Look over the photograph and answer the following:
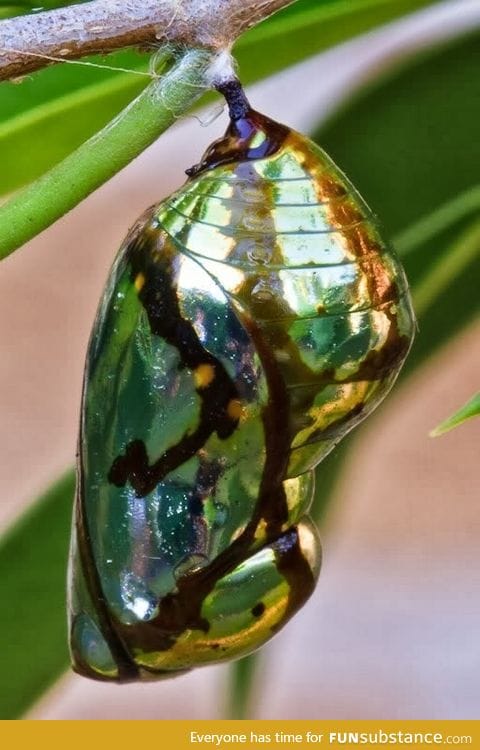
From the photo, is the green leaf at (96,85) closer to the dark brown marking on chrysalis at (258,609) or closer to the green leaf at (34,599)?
the green leaf at (34,599)

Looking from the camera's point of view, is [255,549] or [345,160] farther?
[345,160]

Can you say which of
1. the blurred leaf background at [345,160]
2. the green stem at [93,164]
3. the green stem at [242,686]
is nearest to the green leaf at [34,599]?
the blurred leaf background at [345,160]

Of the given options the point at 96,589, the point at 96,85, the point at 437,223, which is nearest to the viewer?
the point at 96,589

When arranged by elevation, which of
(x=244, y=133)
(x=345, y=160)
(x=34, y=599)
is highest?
(x=244, y=133)

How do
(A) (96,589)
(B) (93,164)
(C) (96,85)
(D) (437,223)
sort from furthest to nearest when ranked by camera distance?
(D) (437,223)
(C) (96,85)
(A) (96,589)
(B) (93,164)

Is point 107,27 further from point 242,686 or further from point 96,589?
point 242,686

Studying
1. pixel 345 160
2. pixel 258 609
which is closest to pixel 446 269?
pixel 345 160

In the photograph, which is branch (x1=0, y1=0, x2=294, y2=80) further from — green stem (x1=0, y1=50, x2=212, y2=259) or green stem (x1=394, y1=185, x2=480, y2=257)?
green stem (x1=394, y1=185, x2=480, y2=257)

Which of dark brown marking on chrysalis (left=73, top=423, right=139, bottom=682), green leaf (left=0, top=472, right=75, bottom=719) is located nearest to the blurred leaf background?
green leaf (left=0, top=472, right=75, bottom=719)

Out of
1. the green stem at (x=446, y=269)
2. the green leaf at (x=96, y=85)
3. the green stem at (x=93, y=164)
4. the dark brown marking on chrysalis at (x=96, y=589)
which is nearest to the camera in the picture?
the green stem at (x=93, y=164)
